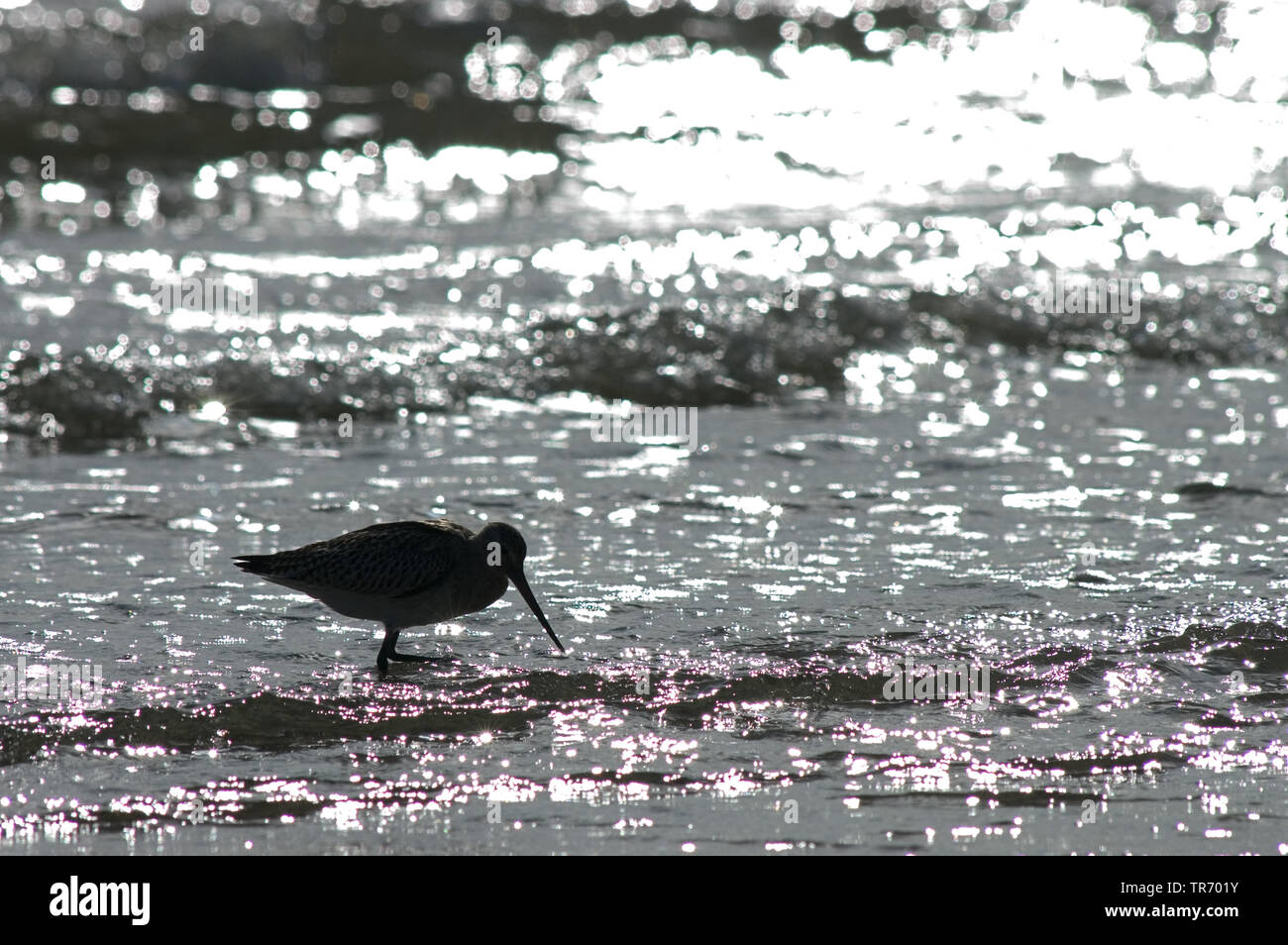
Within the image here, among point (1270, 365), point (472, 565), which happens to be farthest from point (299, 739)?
point (1270, 365)

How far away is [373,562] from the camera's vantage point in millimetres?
5734

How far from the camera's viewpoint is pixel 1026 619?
616cm

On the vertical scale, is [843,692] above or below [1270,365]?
below

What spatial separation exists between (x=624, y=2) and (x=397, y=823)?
2130 centimetres

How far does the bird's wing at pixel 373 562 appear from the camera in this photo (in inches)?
225

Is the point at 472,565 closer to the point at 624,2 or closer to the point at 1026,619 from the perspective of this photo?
the point at 1026,619
